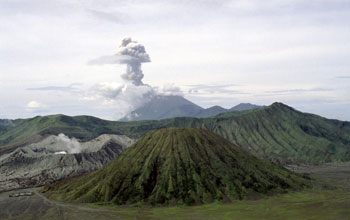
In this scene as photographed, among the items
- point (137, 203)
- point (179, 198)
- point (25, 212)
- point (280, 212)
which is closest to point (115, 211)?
point (137, 203)

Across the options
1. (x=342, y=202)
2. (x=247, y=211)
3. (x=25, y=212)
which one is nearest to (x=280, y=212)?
(x=247, y=211)

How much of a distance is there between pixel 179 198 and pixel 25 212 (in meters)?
90.9

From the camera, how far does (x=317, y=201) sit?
195 meters

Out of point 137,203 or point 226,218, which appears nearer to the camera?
point 226,218

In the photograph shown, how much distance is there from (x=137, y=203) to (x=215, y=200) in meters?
48.5

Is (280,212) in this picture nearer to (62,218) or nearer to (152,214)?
(152,214)

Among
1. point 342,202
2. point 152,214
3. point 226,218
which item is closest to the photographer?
point 226,218

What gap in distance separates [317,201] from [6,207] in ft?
626

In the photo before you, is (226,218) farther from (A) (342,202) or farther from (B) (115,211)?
(A) (342,202)

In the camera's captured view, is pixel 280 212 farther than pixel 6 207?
No

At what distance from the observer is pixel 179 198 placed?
200m

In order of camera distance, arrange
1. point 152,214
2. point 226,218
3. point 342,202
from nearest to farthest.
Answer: point 226,218 → point 152,214 → point 342,202

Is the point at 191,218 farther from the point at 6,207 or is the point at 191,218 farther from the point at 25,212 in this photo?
the point at 6,207

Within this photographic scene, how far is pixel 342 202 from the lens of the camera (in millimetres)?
188500
